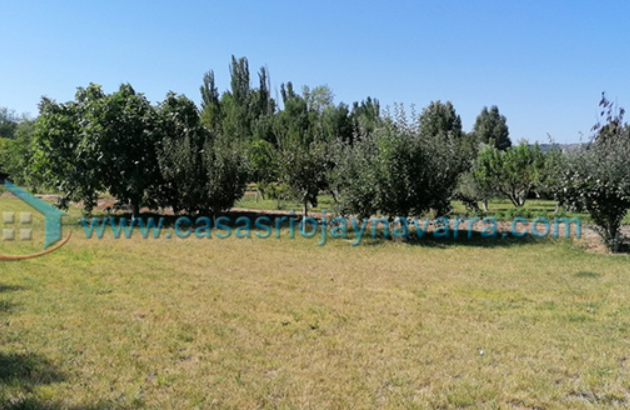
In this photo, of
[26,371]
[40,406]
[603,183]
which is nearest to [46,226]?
[26,371]

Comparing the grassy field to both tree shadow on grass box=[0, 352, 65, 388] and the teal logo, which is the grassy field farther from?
the teal logo

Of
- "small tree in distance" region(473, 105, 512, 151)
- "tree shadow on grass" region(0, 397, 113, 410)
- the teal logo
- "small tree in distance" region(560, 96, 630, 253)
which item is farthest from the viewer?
"small tree in distance" region(473, 105, 512, 151)

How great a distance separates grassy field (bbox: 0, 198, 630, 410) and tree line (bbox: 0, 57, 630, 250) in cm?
238

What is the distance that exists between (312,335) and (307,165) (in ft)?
35.1

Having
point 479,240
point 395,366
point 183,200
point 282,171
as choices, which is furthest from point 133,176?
point 395,366

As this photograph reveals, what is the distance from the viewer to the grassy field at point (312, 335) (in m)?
3.72

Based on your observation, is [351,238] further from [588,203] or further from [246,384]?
[246,384]

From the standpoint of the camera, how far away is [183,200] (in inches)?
612

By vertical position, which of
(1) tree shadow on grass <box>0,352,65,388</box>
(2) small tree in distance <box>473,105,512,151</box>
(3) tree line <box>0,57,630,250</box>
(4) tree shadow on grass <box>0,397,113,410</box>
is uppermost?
(2) small tree in distance <box>473,105,512,151</box>

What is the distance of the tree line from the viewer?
427 inches

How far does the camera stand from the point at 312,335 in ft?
16.9

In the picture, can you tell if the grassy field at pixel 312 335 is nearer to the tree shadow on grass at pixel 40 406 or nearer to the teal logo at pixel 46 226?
the tree shadow on grass at pixel 40 406

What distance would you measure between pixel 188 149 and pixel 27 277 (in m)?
7.71

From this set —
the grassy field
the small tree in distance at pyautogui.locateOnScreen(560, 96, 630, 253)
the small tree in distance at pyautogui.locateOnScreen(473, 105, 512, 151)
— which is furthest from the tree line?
the small tree in distance at pyautogui.locateOnScreen(473, 105, 512, 151)
